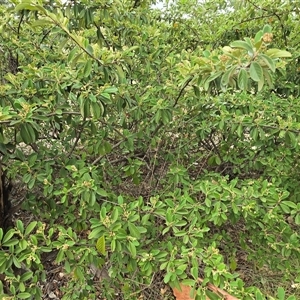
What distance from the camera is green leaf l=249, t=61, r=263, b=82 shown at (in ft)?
3.23

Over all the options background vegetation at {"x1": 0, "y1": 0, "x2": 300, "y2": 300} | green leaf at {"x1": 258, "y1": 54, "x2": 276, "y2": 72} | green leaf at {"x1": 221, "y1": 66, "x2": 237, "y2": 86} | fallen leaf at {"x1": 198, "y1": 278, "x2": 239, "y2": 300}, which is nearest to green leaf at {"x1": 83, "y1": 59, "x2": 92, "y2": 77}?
background vegetation at {"x1": 0, "y1": 0, "x2": 300, "y2": 300}

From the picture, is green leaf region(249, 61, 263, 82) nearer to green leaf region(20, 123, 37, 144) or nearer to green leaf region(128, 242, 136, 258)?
green leaf region(128, 242, 136, 258)

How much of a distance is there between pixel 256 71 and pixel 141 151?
1099mm

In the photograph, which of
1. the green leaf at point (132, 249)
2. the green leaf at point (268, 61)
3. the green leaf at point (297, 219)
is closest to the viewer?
the green leaf at point (268, 61)

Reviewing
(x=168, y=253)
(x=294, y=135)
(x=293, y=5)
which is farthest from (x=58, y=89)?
(x=293, y=5)

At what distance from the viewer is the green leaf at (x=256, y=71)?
985mm

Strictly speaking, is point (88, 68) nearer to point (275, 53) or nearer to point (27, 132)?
point (27, 132)

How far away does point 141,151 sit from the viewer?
200cm

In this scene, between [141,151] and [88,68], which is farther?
[141,151]

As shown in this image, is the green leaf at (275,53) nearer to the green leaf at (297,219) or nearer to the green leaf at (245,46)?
the green leaf at (245,46)

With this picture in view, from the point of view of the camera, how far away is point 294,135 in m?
1.66

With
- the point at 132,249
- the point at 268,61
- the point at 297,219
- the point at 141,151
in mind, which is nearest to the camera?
the point at 268,61

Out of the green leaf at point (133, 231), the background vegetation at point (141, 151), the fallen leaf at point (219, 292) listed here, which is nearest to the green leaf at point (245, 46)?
the background vegetation at point (141, 151)

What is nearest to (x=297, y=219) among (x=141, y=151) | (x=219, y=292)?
(x=219, y=292)
